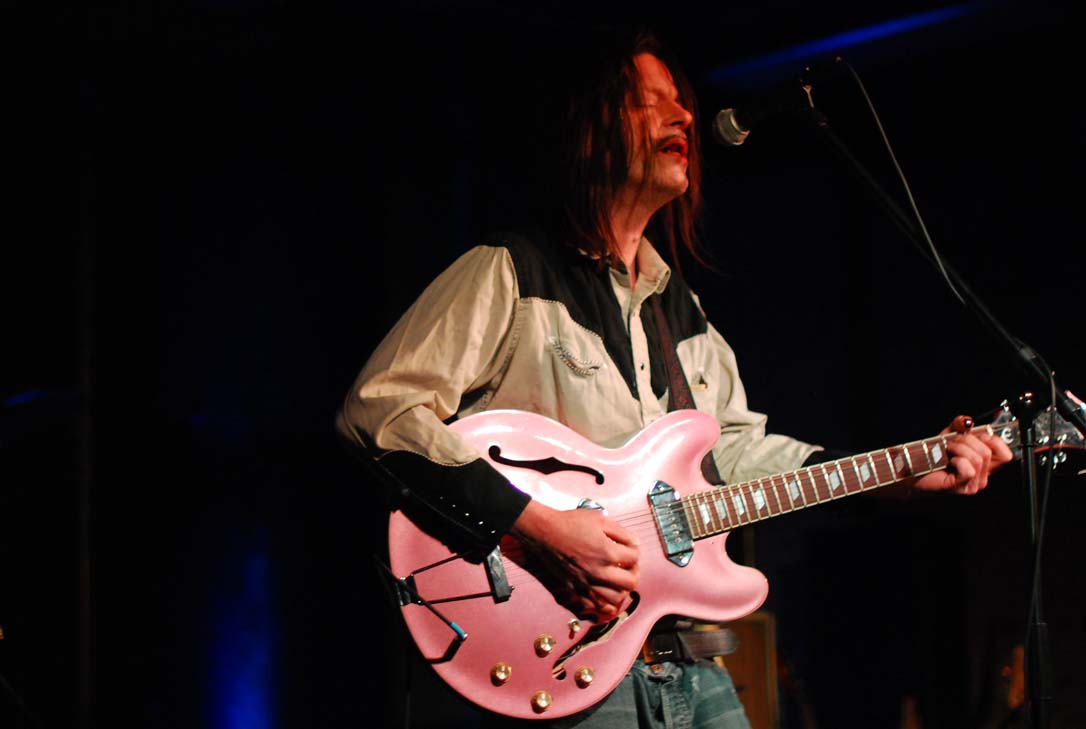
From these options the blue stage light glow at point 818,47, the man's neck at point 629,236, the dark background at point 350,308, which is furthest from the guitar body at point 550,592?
the blue stage light glow at point 818,47

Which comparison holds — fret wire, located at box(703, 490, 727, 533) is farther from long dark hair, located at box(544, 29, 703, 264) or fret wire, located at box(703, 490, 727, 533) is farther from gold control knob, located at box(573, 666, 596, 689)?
long dark hair, located at box(544, 29, 703, 264)

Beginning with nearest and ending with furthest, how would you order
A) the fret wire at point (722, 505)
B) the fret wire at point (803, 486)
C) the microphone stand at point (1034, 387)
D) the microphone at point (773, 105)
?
1. the microphone stand at point (1034, 387)
2. the microphone at point (773, 105)
3. the fret wire at point (722, 505)
4. the fret wire at point (803, 486)

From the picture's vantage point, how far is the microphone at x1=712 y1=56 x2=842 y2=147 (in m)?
2.24

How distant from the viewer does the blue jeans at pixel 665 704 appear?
214 centimetres

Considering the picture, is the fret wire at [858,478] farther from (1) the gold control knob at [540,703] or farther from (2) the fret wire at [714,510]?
(1) the gold control knob at [540,703]

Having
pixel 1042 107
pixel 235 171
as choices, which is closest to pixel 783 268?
pixel 1042 107

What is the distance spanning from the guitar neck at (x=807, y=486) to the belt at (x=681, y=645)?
0.68 ft

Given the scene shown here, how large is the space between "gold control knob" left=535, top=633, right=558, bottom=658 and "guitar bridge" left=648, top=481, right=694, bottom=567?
0.33 m

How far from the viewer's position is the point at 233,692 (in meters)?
3.93

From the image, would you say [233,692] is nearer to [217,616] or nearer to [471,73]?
[217,616]

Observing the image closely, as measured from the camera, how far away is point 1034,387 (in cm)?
214

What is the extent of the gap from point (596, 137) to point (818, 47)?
2067 mm

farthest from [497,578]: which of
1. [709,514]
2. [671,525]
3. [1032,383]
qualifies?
[1032,383]

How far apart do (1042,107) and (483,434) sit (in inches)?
131
